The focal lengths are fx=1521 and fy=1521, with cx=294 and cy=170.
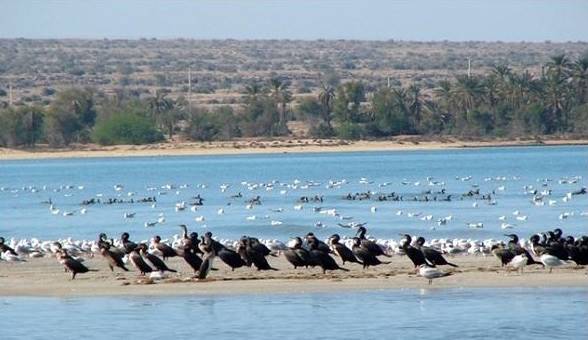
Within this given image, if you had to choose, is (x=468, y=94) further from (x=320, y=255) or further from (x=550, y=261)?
(x=550, y=261)

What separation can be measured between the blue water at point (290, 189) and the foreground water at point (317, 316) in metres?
9.54

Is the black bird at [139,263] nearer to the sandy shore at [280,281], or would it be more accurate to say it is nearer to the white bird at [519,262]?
the sandy shore at [280,281]

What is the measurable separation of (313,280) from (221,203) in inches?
817

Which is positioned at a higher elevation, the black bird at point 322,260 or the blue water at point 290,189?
the black bird at point 322,260

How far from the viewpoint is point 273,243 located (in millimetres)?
23250

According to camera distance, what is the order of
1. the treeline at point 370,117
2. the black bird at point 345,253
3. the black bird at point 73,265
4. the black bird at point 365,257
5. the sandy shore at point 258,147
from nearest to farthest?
the black bird at point 73,265, the black bird at point 365,257, the black bird at point 345,253, the treeline at point 370,117, the sandy shore at point 258,147

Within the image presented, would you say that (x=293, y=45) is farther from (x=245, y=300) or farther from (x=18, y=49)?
(x=245, y=300)

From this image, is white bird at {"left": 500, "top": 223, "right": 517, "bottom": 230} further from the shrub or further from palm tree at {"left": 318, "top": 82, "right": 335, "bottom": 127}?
palm tree at {"left": 318, "top": 82, "right": 335, "bottom": 127}

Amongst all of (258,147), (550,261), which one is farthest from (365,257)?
(258,147)

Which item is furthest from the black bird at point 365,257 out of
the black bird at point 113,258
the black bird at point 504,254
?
the black bird at point 113,258

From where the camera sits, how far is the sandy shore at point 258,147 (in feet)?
264

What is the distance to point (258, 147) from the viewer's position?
81.2 meters

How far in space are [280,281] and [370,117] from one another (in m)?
61.1

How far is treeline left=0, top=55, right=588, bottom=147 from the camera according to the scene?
80.0 m
